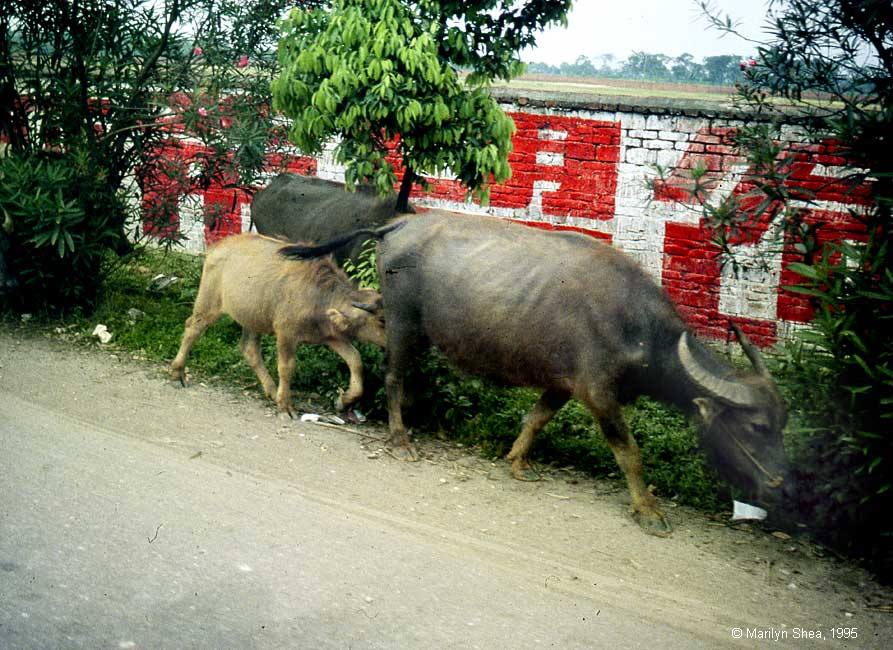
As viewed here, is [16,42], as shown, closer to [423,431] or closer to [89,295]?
[89,295]

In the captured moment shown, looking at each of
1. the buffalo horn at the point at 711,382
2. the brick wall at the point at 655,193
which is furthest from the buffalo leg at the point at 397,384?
the brick wall at the point at 655,193

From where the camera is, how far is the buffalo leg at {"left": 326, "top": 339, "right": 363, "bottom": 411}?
706 cm

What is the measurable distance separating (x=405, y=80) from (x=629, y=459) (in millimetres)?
3065

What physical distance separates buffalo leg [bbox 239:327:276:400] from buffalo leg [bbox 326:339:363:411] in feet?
2.29

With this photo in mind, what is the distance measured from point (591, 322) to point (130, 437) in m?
3.11

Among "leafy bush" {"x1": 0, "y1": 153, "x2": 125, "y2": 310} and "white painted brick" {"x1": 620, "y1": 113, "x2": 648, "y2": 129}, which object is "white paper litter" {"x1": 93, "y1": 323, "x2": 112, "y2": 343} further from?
"white painted brick" {"x1": 620, "y1": 113, "x2": 648, "y2": 129}

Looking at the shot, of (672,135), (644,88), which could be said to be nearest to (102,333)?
(672,135)

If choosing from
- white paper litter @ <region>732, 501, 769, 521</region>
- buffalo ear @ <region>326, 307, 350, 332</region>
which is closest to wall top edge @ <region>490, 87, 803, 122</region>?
buffalo ear @ <region>326, 307, 350, 332</region>

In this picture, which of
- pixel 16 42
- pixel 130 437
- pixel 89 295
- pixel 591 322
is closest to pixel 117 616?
pixel 130 437

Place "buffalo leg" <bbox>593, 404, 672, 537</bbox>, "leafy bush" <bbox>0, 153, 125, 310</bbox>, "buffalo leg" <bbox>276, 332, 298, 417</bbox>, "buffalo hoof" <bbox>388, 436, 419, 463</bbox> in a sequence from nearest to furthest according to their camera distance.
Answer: "buffalo leg" <bbox>593, 404, 672, 537</bbox> < "buffalo hoof" <bbox>388, 436, 419, 463</bbox> < "buffalo leg" <bbox>276, 332, 298, 417</bbox> < "leafy bush" <bbox>0, 153, 125, 310</bbox>

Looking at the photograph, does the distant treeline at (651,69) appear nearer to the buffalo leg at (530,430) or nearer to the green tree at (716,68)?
the green tree at (716,68)

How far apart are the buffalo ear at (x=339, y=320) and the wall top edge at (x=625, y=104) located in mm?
3673

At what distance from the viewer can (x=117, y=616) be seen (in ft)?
13.7

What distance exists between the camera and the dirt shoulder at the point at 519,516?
16.0 feet
